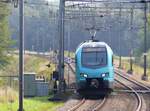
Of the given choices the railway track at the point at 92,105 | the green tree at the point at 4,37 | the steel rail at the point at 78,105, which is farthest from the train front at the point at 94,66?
the green tree at the point at 4,37

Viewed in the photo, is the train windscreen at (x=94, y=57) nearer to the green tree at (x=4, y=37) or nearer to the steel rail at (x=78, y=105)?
the steel rail at (x=78, y=105)

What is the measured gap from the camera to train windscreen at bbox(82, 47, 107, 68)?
30844 mm

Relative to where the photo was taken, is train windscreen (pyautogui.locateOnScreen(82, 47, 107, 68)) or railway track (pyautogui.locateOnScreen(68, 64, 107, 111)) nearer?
railway track (pyautogui.locateOnScreen(68, 64, 107, 111))

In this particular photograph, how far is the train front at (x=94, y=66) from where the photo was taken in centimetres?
3056

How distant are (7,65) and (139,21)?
3094 cm

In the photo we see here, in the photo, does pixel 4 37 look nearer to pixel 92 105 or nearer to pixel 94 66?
pixel 94 66

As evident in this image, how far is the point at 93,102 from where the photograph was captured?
29.1m

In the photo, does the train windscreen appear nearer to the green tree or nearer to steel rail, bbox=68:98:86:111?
steel rail, bbox=68:98:86:111

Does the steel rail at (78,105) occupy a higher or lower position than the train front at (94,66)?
lower

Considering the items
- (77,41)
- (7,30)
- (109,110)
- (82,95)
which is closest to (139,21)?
(77,41)

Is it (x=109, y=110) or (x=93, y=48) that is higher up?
(x=93, y=48)

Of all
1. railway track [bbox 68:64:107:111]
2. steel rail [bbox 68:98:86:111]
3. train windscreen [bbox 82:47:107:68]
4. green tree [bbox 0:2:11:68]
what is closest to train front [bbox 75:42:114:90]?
train windscreen [bbox 82:47:107:68]

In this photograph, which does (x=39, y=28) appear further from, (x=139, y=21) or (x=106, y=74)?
(x=106, y=74)

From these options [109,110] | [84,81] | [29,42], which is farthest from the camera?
[29,42]
